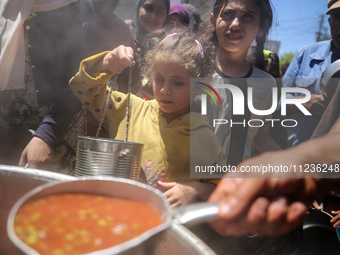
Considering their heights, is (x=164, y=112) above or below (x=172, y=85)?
below

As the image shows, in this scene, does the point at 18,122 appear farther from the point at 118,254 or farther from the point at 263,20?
the point at 263,20

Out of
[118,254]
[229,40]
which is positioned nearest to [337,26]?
[229,40]

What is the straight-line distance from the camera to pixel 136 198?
2.31ft

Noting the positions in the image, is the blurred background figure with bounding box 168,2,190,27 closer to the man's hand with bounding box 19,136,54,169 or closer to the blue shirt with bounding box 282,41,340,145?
the blue shirt with bounding box 282,41,340,145

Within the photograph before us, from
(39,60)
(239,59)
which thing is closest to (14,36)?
(39,60)

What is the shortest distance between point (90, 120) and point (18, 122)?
0.40 metres

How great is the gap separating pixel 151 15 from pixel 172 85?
1295 millimetres

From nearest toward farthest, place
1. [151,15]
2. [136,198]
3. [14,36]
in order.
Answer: [136,198] → [14,36] → [151,15]

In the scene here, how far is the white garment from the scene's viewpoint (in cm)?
155

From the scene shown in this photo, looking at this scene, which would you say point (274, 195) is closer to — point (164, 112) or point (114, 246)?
point (114, 246)

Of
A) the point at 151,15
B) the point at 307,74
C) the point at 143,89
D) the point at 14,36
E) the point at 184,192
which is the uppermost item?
the point at 151,15

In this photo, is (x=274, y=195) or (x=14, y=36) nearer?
(x=274, y=195)

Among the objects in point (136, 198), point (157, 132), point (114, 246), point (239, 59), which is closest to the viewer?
point (114, 246)

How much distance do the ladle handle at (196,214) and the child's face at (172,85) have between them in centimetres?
105
